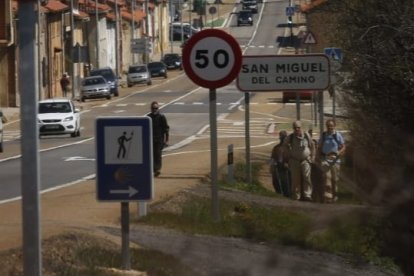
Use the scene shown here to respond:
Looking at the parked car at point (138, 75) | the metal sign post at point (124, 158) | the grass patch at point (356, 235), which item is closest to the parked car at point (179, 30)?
the parked car at point (138, 75)

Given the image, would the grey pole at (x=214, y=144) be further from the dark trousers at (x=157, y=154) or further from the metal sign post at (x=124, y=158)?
the dark trousers at (x=157, y=154)

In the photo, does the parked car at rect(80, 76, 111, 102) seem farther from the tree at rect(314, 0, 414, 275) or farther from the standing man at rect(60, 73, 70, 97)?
the tree at rect(314, 0, 414, 275)

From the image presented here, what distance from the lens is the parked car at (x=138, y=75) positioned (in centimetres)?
7775

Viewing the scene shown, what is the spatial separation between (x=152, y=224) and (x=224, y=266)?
4.59m

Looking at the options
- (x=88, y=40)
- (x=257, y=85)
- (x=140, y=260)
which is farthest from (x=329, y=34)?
(x=88, y=40)

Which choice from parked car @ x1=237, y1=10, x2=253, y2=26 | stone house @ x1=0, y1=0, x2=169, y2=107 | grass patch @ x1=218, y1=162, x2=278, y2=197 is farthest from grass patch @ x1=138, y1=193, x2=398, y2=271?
parked car @ x1=237, y1=10, x2=253, y2=26

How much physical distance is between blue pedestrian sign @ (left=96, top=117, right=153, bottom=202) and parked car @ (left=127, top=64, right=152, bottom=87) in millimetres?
67484

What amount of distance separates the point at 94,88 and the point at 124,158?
181 ft

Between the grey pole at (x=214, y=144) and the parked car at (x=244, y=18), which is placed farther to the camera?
the parked car at (x=244, y=18)

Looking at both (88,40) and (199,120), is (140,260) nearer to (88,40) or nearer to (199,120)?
(199,120)

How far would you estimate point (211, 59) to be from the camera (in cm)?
1397

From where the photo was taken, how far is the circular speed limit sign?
13883mm

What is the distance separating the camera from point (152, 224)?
14.4 metres

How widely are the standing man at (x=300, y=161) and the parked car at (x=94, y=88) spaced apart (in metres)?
45.4
